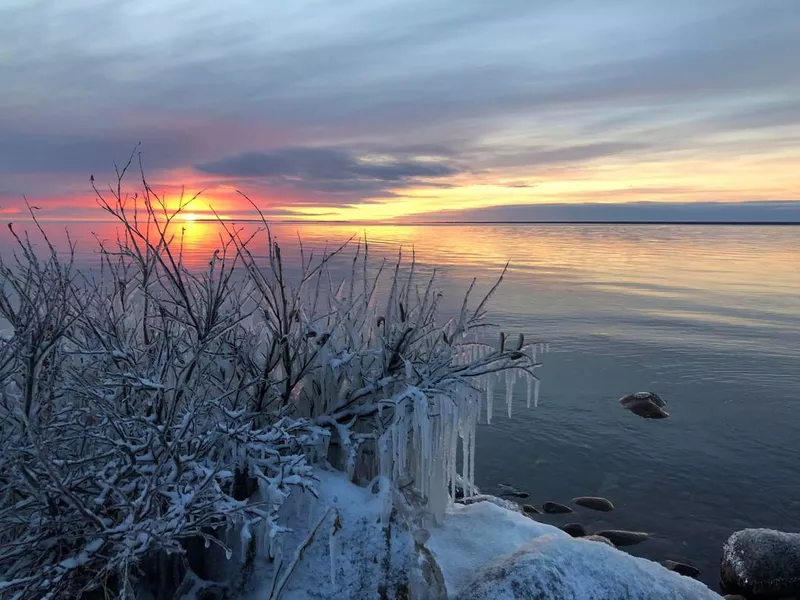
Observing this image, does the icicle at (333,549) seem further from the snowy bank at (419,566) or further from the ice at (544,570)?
the ice at (544,570)

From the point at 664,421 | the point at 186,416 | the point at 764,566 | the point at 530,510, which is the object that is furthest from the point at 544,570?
the point at 664,421

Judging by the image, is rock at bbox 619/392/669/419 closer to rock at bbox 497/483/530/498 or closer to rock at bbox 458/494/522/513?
rock at bbox 497/483/530/498

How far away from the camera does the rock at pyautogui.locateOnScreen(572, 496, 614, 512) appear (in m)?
9.34

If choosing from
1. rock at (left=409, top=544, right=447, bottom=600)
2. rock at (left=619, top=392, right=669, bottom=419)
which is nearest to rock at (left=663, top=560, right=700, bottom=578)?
rock at (left=409, top=544, right=447, bottom=600)

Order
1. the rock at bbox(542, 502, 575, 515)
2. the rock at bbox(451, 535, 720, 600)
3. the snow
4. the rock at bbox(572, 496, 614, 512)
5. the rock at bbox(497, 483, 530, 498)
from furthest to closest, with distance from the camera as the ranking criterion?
the rock at bbox(497, 483, 530, 498)
the rock at bbox(572, 496, 614, 512)
the rock at bbox(542, 502, 575, 515)
the snow
the rock at bbox(451, 535, 720, 600)

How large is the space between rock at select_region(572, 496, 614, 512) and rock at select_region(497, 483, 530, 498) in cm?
79

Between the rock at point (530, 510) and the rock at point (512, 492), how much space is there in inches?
14.8

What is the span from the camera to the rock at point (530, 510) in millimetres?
9062

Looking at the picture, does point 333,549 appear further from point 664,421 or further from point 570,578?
point 664,421

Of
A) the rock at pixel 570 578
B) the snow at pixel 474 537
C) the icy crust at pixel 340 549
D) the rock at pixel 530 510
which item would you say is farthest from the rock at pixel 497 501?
the icy crust at pixel 340 549

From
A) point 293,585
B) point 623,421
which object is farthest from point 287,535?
point 623,421

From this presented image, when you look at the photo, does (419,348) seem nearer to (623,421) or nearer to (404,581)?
(404,581)

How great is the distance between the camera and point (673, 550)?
830 cm

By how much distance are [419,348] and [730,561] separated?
5.09m
